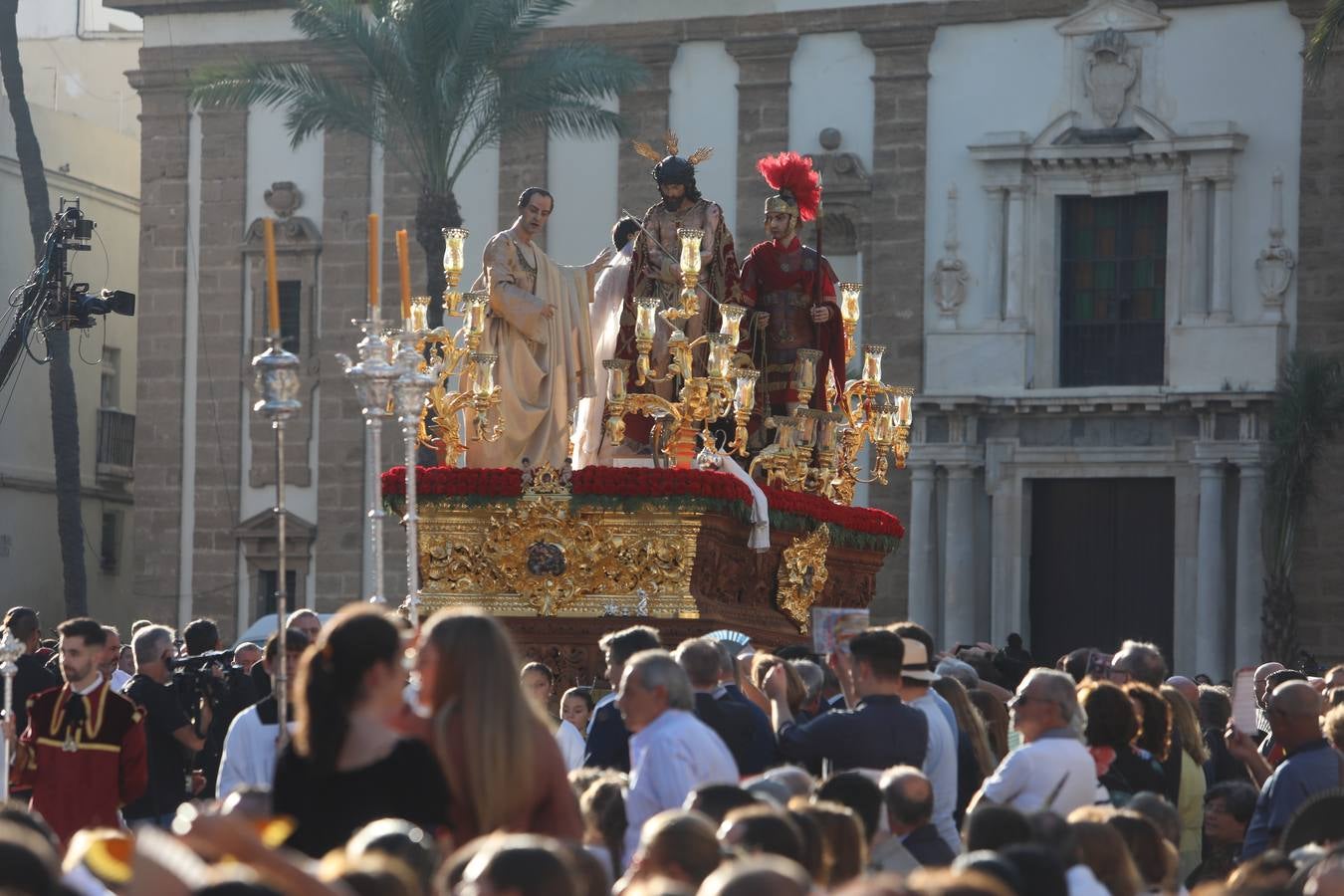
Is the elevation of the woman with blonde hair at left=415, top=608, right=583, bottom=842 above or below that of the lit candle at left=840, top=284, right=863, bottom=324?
below

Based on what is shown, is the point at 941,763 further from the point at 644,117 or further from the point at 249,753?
the point at 644,117

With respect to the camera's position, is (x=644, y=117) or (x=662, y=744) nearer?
(x=662, y=744)

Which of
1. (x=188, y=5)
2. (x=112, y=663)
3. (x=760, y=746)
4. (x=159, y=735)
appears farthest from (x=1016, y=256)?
(x=760, y=746)

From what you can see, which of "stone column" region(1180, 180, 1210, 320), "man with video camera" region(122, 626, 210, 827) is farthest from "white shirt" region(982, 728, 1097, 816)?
"stone column" region(1180, 180, 1210, 320)

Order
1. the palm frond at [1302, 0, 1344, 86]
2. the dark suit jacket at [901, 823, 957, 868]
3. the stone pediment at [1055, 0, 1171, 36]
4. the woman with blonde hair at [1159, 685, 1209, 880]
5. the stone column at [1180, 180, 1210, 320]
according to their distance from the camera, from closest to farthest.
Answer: the dark suit jacket at [901, 823, 957, 868], the woman with blonde hair at [1159, 685, 1209, 880], the palm frond at [1302, 0, 1344, 86], the stone column at [1180, 180, 1210, 320], the stone pediment at [1055, 0, 1171, 36]

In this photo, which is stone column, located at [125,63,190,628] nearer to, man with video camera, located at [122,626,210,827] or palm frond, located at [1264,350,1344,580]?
palm frond, located at [1264,350,1344,580]

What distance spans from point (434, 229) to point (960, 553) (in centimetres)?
717

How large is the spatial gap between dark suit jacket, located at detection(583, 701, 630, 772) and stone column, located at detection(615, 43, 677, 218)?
22.3 m

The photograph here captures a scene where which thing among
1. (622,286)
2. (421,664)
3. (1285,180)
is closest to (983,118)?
(1285,180)

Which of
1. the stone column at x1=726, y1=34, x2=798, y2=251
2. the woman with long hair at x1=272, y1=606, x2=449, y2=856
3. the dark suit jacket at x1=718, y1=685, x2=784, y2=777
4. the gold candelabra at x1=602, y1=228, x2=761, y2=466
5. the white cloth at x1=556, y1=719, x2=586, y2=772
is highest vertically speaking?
the stone column at x1=726, y1=34, x2=798, y2=251

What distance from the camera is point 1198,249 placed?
94.3 feet

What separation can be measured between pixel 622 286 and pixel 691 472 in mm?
1699

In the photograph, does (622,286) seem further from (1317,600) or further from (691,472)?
(1317,600)

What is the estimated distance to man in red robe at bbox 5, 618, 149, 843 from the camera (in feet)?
30.3
